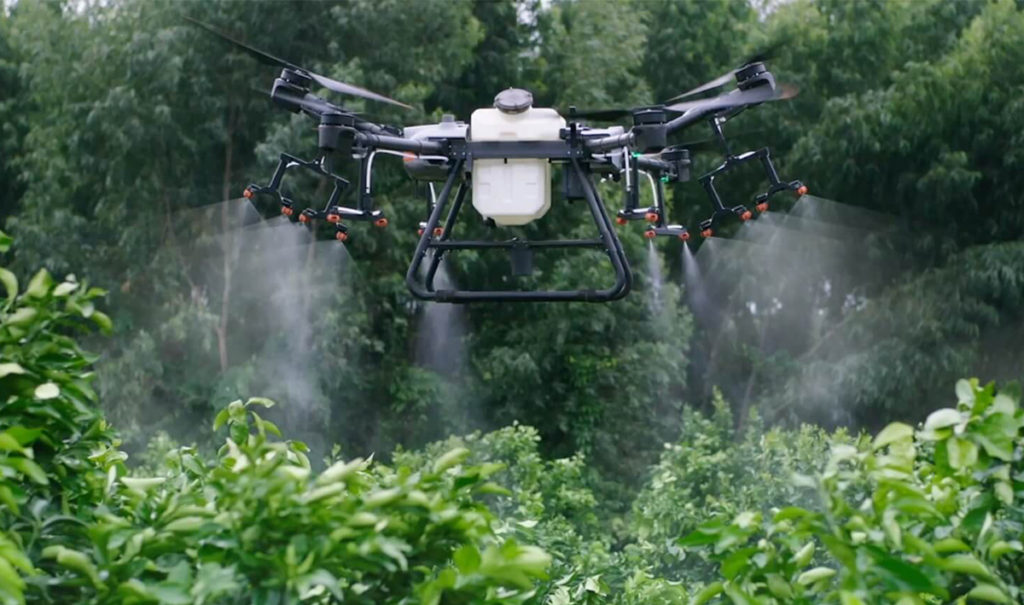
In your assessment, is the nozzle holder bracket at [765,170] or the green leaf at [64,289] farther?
the nozzle holder bracket at [765,170]

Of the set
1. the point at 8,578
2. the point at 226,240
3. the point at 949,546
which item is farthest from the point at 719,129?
the point at 226,240

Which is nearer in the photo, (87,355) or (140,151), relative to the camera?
(87,355)

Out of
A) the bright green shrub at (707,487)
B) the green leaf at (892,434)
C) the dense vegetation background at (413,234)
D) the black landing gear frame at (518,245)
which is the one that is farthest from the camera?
the dense vegetation background at (413,234)

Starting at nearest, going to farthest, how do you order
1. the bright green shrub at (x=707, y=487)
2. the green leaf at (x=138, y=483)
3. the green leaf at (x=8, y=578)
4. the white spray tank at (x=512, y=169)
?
the green leaf at (x=8, y=578), the green leaf at (x=138, y=483), the white spray tank at (x=512, y=169), the bright green shrub at (x=707, y=487)

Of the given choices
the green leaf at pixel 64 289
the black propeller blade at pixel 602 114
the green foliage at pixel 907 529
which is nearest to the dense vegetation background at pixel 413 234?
the black propeller blade at pixel 602 114

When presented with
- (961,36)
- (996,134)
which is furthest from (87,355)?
(961,36)

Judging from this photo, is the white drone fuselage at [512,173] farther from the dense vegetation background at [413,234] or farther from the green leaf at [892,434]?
the dense vegetation background at [413,234]

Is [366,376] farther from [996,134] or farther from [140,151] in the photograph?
[996,134]
